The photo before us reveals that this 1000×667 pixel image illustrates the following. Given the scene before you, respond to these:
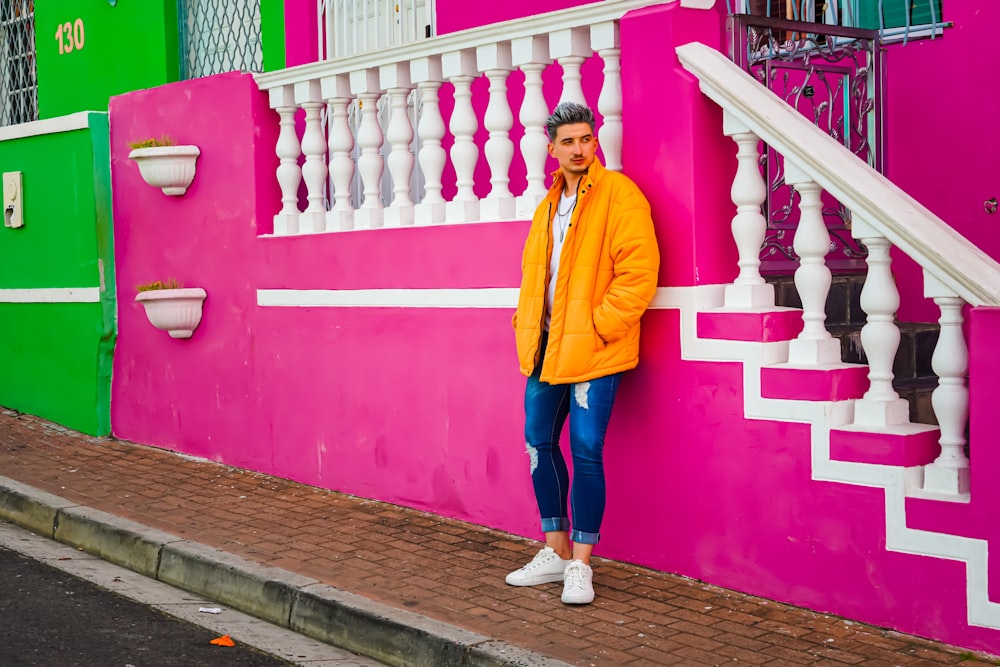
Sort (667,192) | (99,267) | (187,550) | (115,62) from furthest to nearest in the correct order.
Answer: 1. (115,62)
2. (99,267)
3. (187,550)
4. (667,192)

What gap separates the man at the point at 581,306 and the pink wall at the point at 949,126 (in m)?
2.08

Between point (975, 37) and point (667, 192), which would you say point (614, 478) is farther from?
point (975, 37)

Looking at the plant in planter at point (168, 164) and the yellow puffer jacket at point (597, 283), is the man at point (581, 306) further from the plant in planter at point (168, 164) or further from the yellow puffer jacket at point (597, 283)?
the plant in planter at point (168, 164)

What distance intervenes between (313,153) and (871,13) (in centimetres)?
316

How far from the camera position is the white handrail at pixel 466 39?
5.70 m

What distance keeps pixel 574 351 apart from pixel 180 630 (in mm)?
1984

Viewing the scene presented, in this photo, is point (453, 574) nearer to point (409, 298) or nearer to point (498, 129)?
point (409, 298)

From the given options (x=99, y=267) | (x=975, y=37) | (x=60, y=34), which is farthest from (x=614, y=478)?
(x=60, y=34)

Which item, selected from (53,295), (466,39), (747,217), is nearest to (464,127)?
(466,39)

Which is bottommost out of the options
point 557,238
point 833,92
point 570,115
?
point 557,238

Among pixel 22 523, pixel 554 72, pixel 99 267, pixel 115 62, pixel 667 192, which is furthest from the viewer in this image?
pixel 115 62

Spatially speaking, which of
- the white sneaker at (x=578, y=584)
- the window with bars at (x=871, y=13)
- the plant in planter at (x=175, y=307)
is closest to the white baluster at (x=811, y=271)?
the white sneaker at (x=578, y=584)

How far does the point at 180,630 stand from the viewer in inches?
211

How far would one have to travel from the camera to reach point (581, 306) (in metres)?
5.20
